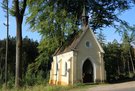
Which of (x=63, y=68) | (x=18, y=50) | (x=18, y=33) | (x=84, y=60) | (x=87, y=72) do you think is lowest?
(x=87, y=72)

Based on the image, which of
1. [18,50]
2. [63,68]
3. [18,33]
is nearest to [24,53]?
[63,68]

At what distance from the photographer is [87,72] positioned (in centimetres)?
3991

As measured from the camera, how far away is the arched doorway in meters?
38.6

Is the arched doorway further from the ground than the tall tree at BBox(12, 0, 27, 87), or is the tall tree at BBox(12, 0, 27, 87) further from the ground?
the tall tree at BBox(12, 0, 27, 87)

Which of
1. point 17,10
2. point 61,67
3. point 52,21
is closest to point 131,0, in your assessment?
point 52,21

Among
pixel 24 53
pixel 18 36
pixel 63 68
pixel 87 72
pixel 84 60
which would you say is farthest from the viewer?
pixel 24 53

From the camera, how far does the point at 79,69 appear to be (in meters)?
37.2

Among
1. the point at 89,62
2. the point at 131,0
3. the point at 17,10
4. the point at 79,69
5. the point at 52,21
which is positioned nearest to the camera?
the point at 17,10

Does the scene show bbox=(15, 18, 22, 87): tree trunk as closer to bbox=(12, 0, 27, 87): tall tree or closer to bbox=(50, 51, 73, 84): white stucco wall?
bbox=(12, 0, 27, 87): tall tree

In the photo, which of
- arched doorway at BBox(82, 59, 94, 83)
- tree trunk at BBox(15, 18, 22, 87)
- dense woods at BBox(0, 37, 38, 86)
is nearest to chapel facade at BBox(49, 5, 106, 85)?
arched doorway at BBox(82, 59, 94, 83)

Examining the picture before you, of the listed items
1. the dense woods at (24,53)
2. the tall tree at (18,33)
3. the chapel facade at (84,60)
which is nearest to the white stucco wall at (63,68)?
the chapel facade at (84,60)

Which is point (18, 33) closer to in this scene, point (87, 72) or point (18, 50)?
point (18, 50)

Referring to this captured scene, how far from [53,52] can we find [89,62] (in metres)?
10.1

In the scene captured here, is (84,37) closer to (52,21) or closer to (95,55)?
(95,55)
